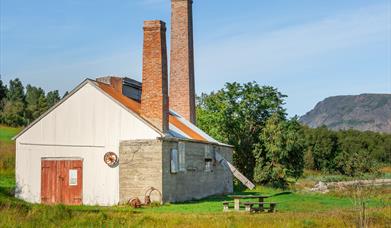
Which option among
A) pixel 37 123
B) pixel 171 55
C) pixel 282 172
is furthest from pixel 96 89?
pixel 282 172

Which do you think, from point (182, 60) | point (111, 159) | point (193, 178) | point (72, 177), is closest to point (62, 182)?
point (72, 177)

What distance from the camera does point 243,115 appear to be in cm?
4628

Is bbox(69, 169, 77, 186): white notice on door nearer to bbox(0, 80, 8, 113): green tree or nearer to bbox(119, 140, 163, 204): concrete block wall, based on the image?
bbox(119, 140, 163, 204): concrete block wall

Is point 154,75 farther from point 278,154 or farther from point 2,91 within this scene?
point 2,91

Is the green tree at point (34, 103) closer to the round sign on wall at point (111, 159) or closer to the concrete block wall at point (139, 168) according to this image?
the round sign on wall at point (111, 159)

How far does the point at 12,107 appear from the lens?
267ft

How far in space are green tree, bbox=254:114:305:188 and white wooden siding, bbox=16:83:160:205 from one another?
59.7ft

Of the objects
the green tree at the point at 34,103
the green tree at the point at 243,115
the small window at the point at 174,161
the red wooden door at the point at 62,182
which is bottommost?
the red wooden door at the point at 62,182

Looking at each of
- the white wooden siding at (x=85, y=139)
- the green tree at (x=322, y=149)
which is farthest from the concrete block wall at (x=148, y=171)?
the green tree at (x=322, y=149)

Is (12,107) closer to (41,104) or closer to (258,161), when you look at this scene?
(41,104)

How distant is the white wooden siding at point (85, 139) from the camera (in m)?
26.4

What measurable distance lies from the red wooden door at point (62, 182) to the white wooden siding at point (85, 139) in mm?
272

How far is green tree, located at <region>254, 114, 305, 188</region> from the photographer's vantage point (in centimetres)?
4241

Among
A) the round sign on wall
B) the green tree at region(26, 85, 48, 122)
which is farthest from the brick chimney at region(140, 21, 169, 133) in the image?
the green tree at region(26, 85, 48, 122)
